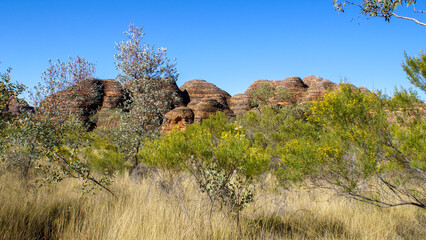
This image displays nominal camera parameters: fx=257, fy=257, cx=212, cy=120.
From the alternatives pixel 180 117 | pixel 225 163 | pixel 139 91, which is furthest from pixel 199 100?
pixel 225 163

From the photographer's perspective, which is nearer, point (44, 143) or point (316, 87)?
point (44, 143)

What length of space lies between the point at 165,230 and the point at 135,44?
7.57 meters

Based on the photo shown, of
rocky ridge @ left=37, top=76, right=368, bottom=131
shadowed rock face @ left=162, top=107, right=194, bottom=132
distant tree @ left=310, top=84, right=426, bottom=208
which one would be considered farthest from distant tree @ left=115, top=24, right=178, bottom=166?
shadowed rock face @ left=162, top=107, right=194, bottom=132

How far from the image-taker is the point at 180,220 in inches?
139

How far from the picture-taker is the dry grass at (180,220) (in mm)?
3270

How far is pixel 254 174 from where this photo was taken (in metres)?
3.93

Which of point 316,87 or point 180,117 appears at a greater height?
point 316,87

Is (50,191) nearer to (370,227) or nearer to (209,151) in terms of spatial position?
(209,151)

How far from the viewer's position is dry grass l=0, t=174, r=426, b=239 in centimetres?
327

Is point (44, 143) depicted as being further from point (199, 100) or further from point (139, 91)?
point (199, 100)

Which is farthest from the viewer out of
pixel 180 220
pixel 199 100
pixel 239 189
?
pixel 199 100

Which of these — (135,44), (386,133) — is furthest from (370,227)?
(135,44)

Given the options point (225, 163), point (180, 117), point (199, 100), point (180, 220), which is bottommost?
point (180, 220)

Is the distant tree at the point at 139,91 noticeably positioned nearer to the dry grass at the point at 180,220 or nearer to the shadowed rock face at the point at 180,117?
the dry grass at the point at 180,220
